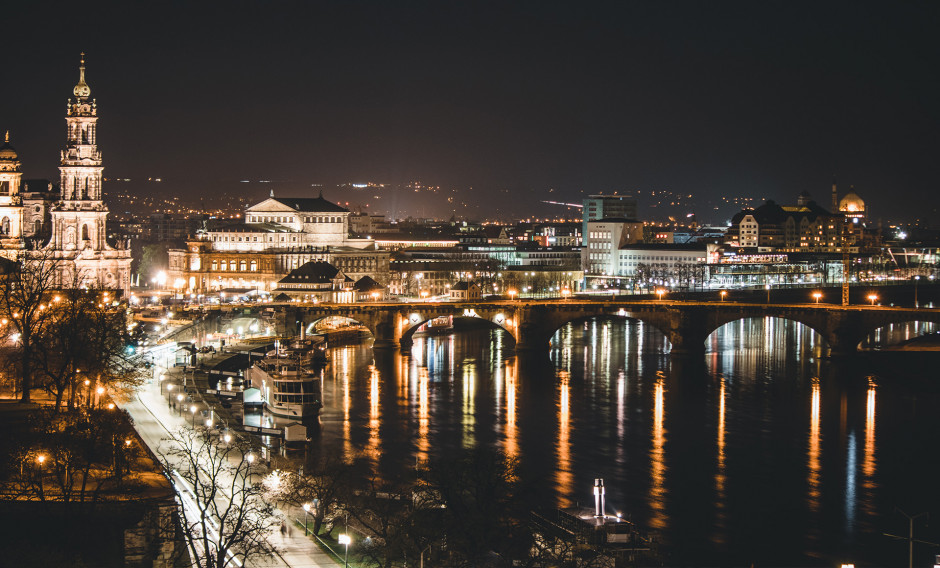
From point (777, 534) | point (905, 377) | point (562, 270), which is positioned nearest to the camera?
point (777, 534)

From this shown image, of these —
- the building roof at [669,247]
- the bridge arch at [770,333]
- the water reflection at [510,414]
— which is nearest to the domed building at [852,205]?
the building roof at [669,247]

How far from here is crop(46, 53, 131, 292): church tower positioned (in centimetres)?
6041

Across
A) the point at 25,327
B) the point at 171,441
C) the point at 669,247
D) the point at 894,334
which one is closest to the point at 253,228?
the point at 669,247

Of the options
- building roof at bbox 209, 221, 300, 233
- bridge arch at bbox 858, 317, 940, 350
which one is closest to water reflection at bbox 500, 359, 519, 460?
bridge arch at bbox 858, 317, 940, 350

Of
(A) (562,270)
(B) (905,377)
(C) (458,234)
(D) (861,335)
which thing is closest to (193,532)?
(B) (905,377)

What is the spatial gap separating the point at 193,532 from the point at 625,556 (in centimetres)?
898

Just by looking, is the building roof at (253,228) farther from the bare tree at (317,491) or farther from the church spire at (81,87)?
the bare tree at (317,491)

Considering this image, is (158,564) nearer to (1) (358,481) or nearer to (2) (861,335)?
(1) (358,481)

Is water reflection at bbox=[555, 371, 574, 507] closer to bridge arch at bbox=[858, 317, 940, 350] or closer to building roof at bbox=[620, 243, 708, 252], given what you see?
bridge arch at bbox=[858, 317, 940, 350]

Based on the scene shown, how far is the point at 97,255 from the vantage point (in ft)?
203

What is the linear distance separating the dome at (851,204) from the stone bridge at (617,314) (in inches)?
4717

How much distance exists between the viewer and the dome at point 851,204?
579ft

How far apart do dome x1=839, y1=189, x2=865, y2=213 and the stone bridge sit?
119822 mm

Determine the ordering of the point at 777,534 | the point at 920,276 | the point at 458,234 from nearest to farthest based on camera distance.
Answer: the point at 777,534, the point at 920,276, the point at 458,234
